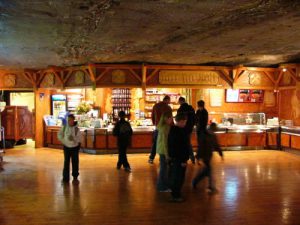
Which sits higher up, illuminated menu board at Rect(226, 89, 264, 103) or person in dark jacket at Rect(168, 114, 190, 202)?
illuminated menu board at Rect(226, 89, 264, 103)

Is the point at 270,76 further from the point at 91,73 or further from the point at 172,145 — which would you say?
the point at 172,145

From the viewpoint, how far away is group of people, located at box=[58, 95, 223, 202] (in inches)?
223

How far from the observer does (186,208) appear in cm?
551

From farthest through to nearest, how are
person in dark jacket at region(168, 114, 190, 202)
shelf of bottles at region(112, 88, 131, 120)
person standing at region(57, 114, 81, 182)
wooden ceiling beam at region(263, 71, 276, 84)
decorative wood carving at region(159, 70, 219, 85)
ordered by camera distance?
shelf of bottles at region(112, 88, 131, 120) < wooden ceiling beam at region(263, 71, 276, 84) < decorative wood carving at region(159, 70, 219, 85) < person standing at region(57, 114, 81, 182) < person in dark jacket at region(168, 114, 190, 202)

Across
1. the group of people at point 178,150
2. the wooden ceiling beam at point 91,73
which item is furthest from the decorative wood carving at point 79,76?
→ the group of people at point 178,150

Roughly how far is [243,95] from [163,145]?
7.98 metres

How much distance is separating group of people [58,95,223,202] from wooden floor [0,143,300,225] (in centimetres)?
26

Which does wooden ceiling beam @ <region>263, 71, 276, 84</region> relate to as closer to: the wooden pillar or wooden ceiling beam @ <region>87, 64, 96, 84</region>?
wooden ceiling beam @ <region>87, 64, 96, 84</region>

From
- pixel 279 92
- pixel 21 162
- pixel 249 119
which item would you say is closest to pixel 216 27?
pixel 21 162

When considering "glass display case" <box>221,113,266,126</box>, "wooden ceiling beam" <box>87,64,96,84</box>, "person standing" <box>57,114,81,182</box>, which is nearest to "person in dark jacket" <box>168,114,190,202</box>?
"person standing" <box>57,114,81,182</box>

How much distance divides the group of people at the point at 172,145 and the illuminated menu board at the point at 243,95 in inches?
208

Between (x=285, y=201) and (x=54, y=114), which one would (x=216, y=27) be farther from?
(x=54, y=114)

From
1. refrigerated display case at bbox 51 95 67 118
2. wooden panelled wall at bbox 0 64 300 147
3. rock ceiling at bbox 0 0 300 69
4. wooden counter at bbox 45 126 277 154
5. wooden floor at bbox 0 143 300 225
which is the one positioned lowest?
wooden floor at bbox 0 143 300 225

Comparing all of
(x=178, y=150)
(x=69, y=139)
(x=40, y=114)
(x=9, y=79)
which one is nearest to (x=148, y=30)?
(x=178, y=150)
